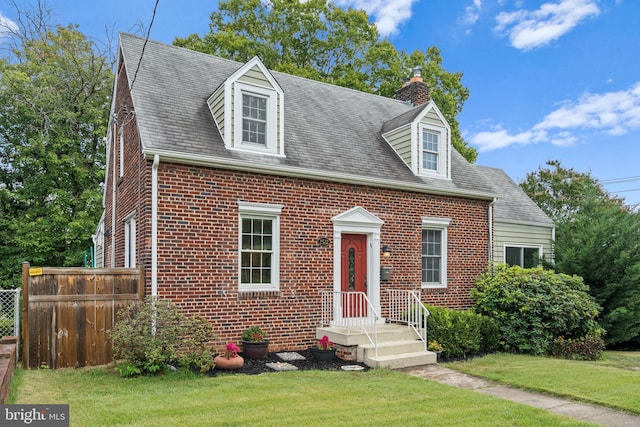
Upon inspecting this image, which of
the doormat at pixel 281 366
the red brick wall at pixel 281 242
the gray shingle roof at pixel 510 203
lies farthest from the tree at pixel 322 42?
the doormat at pixel 281 366

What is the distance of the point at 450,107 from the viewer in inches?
1080

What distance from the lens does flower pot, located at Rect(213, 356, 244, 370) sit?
8809mm

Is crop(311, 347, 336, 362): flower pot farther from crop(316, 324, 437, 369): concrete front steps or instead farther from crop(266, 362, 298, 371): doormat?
crop(266, 362, 298, 371): doormat

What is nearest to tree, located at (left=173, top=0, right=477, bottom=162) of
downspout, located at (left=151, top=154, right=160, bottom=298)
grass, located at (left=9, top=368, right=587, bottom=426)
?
downspout, located at (left=151, top=154, right=160, bottom=298)

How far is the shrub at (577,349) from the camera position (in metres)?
11.9

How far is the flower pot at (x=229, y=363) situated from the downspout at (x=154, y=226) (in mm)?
1703

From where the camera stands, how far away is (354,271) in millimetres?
11922

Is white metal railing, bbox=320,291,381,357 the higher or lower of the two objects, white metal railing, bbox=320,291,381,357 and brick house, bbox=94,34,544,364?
the lower

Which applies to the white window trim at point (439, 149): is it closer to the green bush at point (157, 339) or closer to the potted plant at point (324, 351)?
the potted plant at point (324, 351)

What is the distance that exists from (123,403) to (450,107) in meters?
24.8

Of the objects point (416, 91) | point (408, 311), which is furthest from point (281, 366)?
point (416, 91)

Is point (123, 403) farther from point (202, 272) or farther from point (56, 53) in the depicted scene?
point (56, 53)

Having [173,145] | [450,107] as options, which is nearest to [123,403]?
[173,145]

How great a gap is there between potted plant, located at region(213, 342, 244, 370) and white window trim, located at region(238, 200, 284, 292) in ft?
4.78
